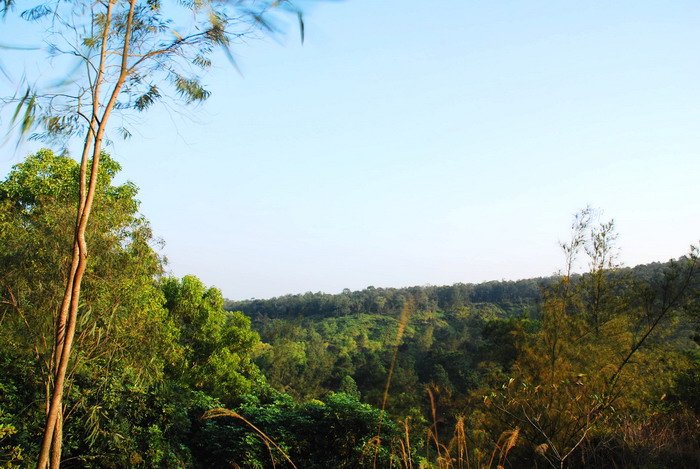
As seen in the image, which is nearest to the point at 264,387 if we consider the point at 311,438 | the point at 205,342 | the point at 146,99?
the point at 205,342

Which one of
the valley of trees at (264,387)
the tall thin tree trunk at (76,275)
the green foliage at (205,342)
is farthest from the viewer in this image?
the green foliage at (205,342)

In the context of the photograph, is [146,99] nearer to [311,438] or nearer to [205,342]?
[311,438]

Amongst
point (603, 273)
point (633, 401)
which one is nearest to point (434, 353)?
point (603, 273)

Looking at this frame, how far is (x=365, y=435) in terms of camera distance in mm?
7203

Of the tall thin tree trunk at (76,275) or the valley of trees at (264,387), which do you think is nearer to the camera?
the tall thin tree trunk at (76,275)

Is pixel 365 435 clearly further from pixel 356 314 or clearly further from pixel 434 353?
pixel 356 314

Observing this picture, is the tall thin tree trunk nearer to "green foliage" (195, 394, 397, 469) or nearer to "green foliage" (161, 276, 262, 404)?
"green foliage" (195, 394, 397, 469)

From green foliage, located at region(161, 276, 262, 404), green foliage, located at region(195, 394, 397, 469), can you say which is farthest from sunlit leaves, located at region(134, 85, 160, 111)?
green foliage, located at region(161, 276, 262, 404)

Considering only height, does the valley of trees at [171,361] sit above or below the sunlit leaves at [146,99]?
below

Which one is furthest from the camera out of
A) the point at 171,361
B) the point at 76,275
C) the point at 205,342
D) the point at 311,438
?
the point at 205,342

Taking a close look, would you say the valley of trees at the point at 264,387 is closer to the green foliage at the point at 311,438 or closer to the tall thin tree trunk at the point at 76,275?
the green foliage at the point at 311,438

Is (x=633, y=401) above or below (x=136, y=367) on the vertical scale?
below

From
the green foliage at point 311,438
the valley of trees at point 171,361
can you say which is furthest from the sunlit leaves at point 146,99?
the green foliage at point 311,438

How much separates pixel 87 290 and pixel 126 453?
232 centimetres
